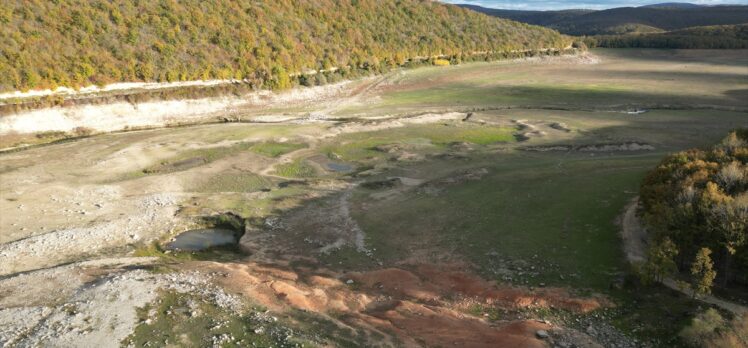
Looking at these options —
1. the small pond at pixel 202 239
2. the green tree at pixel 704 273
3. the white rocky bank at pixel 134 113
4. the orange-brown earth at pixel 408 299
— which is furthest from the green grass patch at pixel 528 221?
the white rocky bank at pixel 134 113

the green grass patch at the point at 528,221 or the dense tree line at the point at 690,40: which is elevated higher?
the dense tree line at the point at 690,40

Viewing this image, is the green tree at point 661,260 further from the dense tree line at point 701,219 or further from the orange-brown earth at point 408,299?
the orange-brown earth at point 408,299

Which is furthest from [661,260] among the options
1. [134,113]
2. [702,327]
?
[134,113]

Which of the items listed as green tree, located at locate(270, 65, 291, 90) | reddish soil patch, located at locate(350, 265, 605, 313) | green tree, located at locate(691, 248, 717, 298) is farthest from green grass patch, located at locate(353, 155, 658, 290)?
green tree, located at locate(270, 65, 291, 90)

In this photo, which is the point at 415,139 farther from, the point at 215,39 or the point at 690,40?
the point at 690,40

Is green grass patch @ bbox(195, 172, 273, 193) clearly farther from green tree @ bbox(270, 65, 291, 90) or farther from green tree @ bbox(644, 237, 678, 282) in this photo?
green tree @ bbox(270, 65, 291, 90)

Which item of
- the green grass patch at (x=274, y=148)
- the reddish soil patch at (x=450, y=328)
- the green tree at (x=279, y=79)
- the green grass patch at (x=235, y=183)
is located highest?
the green tree at (x=279, y=79)

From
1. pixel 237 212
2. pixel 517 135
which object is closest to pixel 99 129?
pixel 237 212

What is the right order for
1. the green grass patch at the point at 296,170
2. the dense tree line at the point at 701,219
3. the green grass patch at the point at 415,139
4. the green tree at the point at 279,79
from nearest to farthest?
the dense tree line at the point at 701,219 → the green grass patch at the point at 296,170 → the green grass patch at the point at 415,139 → the green tree at the point at 279,79
